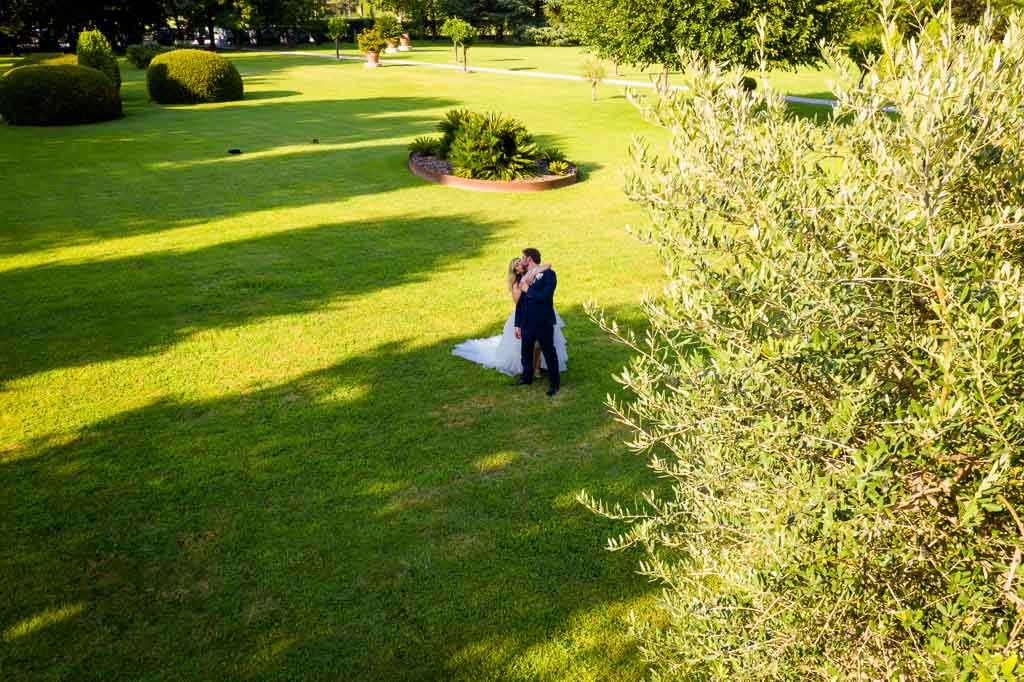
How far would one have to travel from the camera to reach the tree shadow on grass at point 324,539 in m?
6.02

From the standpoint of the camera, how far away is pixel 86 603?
256 inches

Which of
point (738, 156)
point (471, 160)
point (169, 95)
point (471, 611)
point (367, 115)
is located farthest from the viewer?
point (169, 95)

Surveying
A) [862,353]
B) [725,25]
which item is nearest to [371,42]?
[725,25]

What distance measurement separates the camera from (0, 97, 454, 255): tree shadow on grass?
18.2 meters

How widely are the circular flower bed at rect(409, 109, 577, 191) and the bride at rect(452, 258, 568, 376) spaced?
10.8m

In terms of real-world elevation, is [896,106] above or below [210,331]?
above

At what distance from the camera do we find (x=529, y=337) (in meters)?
9.80

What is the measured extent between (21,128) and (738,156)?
114 ft

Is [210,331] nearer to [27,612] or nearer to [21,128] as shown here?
[27,612]

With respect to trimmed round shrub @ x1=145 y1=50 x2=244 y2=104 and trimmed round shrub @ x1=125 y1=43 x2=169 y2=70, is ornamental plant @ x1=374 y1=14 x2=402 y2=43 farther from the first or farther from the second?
trimmed round shrub @ x1=145 y1=50 x2=244 y2=104

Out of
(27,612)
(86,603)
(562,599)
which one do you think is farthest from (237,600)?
(562,599)

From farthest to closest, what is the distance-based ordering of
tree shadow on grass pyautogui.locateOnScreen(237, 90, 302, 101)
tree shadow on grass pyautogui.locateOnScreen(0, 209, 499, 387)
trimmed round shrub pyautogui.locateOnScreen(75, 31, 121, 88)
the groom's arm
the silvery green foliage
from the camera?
tree shadow on grass pyautogui.locateOnScreen(237, 90, 302, 101), trimmed round shrub pyautogui.locateOnScreen(75, 31, 121, 88), tree shadow on grass pyautogui.locateOnScreen(0, 209, 499, 387), the groom's arm, the silvery green foliage

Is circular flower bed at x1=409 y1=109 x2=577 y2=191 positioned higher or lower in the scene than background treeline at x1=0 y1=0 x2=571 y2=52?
lower

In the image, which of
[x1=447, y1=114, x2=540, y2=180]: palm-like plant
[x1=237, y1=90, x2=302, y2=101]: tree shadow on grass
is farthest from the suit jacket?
[x1=237, y1=90, x2=302, y2=101]: tree shadow on grass
